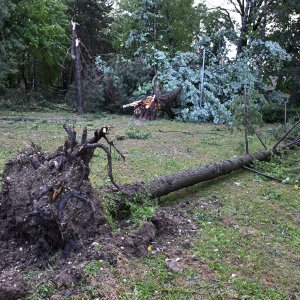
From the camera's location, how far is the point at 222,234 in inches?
143

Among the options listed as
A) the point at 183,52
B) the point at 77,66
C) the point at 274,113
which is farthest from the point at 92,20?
the point at 274,113

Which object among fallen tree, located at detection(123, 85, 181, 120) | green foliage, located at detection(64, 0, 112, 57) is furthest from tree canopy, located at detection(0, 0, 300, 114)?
green foliage, located at detection(64, 0, 112, 57)

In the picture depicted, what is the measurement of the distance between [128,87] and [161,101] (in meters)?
3.40

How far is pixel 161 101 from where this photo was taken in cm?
1355

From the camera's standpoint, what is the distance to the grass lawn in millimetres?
2656

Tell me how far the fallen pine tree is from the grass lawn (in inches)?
18.2

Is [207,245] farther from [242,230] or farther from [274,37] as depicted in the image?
[274,37]

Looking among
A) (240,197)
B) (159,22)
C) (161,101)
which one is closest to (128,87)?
(161,101)

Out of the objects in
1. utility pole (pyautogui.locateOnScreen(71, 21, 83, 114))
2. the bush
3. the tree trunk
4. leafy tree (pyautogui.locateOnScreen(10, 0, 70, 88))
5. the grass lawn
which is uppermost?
leafy tree (pyautogui.locateOnScreen(10, 0, 70, 88))

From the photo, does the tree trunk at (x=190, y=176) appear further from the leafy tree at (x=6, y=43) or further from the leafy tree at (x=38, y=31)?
the leafy tree at (x=38, y=31)

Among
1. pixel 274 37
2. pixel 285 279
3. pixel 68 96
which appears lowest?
pixel 285 279

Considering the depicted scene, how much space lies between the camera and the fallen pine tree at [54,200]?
116 inches

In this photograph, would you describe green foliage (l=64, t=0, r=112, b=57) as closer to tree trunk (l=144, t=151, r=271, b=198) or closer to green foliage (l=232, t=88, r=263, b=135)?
green foliage (l=232, t=88, r=263, b=135)

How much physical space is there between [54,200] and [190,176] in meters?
2.37
